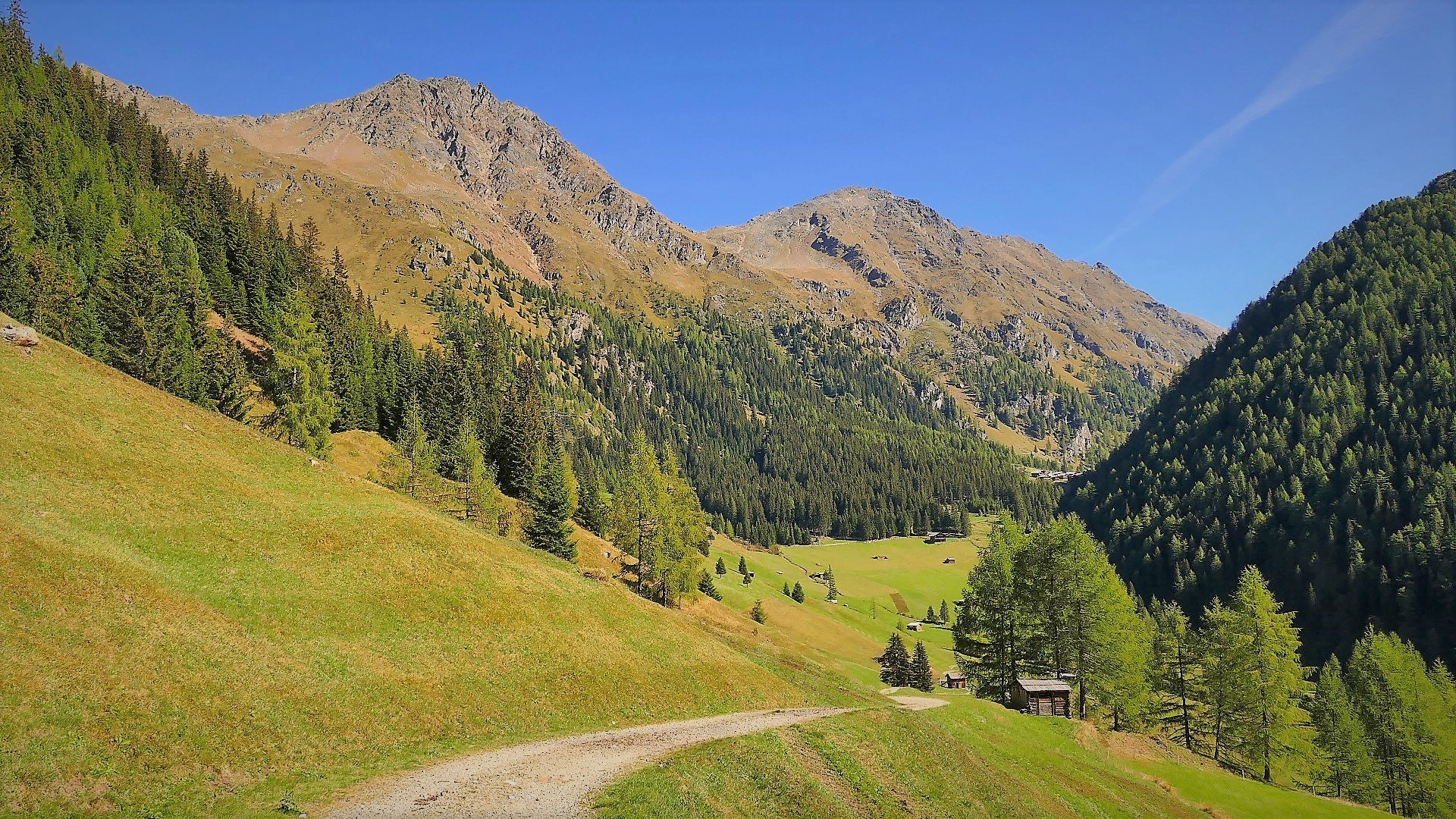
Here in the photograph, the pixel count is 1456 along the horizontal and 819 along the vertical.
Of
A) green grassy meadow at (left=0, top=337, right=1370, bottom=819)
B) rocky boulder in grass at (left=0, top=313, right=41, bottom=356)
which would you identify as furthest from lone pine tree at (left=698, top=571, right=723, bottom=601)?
rocky boulder in grass at (left=0, top=313, right=41, bottom=356)

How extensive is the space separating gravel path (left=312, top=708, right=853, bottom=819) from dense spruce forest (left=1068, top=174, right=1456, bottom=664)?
15160 centimetres

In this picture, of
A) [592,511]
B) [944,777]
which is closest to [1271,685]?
[944,777]

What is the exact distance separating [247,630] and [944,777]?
29558mm

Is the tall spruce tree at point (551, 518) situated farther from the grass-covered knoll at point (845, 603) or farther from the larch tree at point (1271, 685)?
the larch tree at point (1271, 685)

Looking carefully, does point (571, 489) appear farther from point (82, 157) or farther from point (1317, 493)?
point (1317, 493)

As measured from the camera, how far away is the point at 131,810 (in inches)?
624

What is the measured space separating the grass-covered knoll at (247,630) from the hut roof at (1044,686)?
16.0 m

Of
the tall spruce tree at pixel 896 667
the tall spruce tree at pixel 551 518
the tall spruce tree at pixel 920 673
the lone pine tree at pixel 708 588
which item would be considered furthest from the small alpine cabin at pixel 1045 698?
the tall spruce tree at pixel 551 518

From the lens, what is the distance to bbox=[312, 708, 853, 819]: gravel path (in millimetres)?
17875

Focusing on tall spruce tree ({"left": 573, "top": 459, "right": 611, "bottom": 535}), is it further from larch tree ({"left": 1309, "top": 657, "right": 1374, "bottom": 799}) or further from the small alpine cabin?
larch tree ({"left": 1309, "top": 657, "right": 1374, "bottom": 799})

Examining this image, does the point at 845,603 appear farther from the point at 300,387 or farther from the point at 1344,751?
the point at 300,387

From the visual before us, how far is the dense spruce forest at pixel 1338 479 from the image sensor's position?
124875 mm

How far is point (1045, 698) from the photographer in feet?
172

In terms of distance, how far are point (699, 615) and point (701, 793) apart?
176 ft
